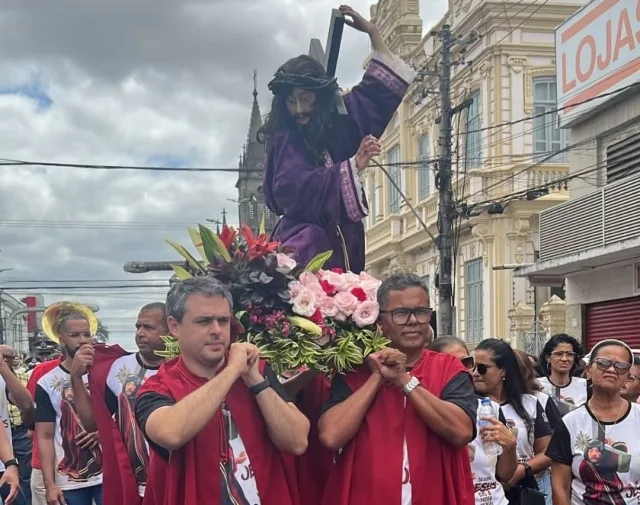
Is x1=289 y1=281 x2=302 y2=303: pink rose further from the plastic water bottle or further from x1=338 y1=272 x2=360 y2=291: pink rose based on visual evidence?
the plastic water bottle

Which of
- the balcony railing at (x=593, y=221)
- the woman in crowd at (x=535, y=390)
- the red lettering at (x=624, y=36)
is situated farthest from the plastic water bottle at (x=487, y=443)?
the red lettering at (x=624, y=36)

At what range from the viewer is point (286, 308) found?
3359 mm

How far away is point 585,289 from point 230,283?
49.8 ft

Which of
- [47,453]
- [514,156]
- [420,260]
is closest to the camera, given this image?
[47,453]

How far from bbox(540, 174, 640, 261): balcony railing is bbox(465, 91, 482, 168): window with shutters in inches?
185

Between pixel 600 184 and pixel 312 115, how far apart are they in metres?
13.4

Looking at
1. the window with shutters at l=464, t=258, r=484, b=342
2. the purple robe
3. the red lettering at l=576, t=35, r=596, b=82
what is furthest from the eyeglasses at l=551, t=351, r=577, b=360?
the window with shutters at l=464, t=258, r=484, b=342

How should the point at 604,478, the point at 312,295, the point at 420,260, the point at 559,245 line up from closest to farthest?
the point at 312,295
the point at 604,478
the point at 559,245
the point at 420,260

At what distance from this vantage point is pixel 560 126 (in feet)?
56.1

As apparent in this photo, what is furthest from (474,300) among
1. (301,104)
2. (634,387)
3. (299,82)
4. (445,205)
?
(299,82)

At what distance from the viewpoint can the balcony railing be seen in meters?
14.4

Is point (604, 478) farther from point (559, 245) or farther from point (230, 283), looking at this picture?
point (559, 245)

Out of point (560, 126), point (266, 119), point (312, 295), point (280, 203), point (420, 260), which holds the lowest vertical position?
point (312, 295)

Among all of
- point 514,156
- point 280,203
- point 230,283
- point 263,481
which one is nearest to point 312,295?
point 230,283
